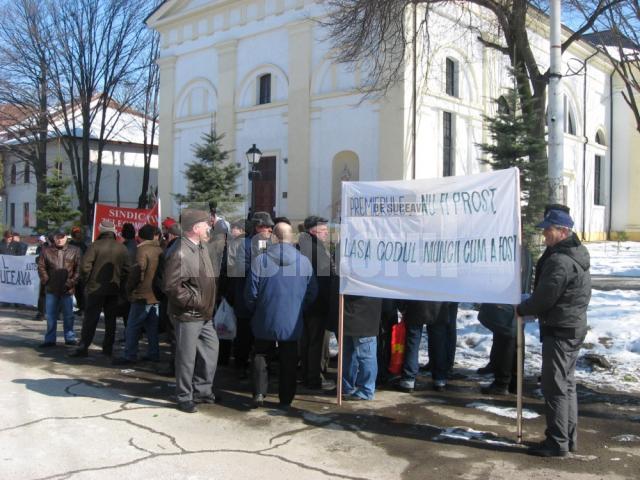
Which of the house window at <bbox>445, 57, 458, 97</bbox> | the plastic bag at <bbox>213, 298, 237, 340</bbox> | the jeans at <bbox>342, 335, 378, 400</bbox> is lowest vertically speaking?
the jeans at <bbox>342, 335, 378, 400</bbox>

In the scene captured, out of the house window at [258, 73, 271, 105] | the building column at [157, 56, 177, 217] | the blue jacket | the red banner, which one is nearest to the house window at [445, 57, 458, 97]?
the house window at [258, 73, 271, 105]

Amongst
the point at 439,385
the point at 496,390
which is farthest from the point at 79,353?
the point at 496,390

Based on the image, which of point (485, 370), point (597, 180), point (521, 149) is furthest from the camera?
point (597, 180)

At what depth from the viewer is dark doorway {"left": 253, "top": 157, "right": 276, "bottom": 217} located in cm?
2866

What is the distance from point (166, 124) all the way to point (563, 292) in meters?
31.0

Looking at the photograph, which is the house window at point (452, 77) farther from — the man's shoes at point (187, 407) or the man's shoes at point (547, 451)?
the man's shoes at point (547, 451)

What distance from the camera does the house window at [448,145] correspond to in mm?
26016

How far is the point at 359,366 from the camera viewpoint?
6.82m

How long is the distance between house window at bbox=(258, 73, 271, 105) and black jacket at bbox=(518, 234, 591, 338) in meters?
25.2

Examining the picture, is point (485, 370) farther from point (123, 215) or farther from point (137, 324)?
point (123, 215)

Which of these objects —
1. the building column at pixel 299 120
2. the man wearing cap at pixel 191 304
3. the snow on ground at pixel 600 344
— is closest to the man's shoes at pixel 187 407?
the man wearing cap at pixel 191 304

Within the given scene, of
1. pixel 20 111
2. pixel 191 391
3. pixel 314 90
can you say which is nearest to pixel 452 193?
pixel 191 391

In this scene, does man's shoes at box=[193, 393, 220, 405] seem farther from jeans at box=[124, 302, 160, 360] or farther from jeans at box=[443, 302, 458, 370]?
jeans at box=[443, 302, 458, 370]

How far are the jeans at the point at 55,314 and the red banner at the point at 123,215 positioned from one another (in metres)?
2.47
